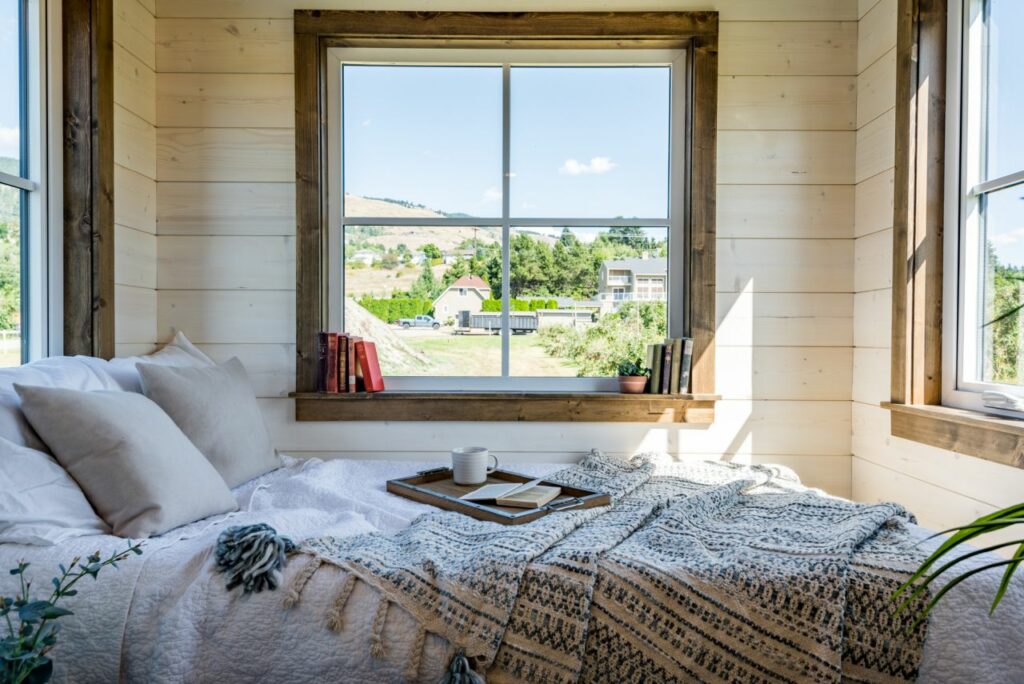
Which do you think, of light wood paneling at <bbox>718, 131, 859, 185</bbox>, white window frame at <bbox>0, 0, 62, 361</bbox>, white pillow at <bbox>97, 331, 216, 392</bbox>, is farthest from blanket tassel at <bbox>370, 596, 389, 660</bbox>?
light wood paneling at <bbox>718, 131, 859, 185</bbox>

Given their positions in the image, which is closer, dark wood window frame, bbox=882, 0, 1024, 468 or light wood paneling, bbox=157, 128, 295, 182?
dark wood window frame, bbox=882, 0, 1024, 468

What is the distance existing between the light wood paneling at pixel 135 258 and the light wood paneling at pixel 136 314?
3 centimetres

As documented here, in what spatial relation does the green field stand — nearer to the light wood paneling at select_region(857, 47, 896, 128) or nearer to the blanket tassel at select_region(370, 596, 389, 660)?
the light wood paneling at select_region(857, 47, 896, 128)

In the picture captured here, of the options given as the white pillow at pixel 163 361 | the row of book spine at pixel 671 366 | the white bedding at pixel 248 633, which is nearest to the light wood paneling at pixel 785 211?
the row of book spine at pixel 671 366

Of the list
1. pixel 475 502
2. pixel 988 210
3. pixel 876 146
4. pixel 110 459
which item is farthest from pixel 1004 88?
pixel 110 459

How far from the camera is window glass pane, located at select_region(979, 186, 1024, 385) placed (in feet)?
6.77

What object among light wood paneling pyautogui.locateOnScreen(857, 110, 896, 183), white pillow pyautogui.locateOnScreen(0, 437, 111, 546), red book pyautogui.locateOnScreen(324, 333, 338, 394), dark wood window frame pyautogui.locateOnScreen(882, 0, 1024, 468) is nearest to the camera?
white pillow pyautogui.locateOnScreen(0, 437, 111, 546)

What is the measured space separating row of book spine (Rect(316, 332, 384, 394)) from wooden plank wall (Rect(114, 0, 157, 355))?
676 mm

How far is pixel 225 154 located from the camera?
9.29 ft

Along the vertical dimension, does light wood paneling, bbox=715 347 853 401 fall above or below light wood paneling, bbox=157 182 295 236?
below

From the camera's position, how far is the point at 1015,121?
208cm

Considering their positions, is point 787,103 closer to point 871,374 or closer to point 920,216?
point 920,216

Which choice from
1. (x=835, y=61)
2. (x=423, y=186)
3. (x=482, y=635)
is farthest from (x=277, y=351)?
(x=835, y=61)

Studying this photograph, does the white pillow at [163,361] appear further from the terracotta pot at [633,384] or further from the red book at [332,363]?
the terracotta pot at [633,384]
